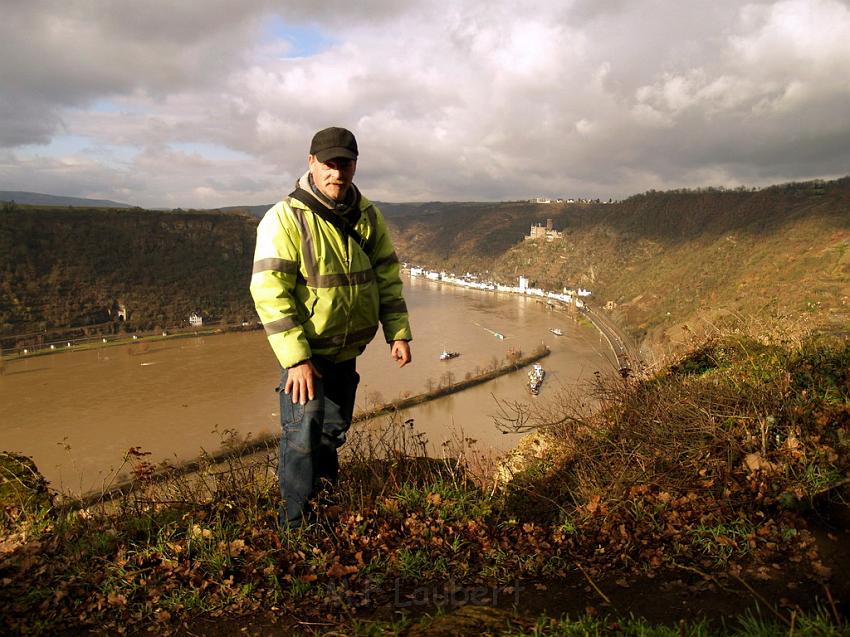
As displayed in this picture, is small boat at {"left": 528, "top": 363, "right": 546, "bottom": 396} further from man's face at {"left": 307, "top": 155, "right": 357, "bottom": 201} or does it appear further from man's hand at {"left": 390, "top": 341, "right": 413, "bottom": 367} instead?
man's face at {"left": 307, "top": 155, "right": 357, "bottom": 201}

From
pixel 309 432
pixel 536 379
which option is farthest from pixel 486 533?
pixel 536 379

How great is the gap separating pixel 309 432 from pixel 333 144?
1.25 meters

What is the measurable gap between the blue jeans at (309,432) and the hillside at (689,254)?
13.1ft

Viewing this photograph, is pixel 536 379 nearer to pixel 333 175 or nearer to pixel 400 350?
pixel 400 350

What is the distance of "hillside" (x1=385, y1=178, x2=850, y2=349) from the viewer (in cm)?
3922

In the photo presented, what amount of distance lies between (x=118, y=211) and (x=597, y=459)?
334ft

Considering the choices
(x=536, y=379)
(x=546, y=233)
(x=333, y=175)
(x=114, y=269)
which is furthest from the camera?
(x=546, y=233)

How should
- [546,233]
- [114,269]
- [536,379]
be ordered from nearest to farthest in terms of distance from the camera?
1. [536,379]
2. [114,269]
3. [546,233]

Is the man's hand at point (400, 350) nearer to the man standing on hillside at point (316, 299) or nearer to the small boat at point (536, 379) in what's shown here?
the man standing on hillside at point (316, 299)

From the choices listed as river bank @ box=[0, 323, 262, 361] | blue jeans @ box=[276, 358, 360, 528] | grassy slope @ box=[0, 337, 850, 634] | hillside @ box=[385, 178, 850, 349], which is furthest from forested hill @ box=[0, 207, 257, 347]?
blue jeans @ box=[276, 358, 360, 528]

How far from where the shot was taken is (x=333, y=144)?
7.21ft

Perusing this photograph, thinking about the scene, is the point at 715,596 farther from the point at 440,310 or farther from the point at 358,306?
the point at 440,310

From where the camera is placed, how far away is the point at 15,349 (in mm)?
51094

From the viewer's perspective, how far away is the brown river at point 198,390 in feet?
81.6
